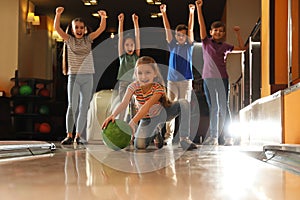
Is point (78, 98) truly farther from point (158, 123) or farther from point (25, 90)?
point (25, 90)

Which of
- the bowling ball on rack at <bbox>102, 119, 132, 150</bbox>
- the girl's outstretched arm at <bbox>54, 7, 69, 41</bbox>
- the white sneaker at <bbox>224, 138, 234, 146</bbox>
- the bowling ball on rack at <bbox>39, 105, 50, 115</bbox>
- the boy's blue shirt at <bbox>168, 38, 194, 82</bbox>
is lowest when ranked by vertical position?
the white sneaker at <bbox>224, 138, 234, 146</bbox>

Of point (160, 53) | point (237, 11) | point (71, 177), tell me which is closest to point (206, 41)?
point (71, 177)

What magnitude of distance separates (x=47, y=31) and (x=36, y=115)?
247cm

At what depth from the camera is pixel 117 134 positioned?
3266 millimetres

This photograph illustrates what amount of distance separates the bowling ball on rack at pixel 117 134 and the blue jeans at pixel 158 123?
0.76 ft

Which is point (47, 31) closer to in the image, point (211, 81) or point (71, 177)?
point (211, 81)

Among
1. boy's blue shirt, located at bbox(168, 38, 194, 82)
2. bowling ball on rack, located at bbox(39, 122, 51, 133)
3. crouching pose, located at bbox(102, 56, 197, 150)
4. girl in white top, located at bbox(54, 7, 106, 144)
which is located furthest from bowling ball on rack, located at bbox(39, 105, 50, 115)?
crouching pose, located at bbox(102, 56, 197, 150)

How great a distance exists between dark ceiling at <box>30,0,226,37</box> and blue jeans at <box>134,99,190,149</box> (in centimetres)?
526

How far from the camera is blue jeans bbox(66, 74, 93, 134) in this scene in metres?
4.37

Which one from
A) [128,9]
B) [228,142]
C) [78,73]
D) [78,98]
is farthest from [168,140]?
[128,9]

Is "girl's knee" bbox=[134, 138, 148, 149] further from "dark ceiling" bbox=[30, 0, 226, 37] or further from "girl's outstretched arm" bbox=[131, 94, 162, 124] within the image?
"dark ceiling" bbox=[30, 0, 226, 37]

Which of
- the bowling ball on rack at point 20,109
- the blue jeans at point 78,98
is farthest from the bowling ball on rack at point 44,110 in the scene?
the blue jeans at point 78,98

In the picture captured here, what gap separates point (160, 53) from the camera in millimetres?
11812

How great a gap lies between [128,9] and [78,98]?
17.1 ft
